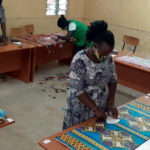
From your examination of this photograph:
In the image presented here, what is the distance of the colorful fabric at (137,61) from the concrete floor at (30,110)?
0.79m

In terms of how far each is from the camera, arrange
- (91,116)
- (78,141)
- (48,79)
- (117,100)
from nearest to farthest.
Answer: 1. (78,141)
2. (91,116)
3. (117,100)
4. (48,79)

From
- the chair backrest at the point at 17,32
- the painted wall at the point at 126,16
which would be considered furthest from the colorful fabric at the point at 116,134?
the painted wall at the point at 126,16

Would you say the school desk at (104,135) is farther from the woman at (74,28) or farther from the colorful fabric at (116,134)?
the woman at (74,28)

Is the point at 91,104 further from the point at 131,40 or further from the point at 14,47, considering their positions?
the point at 131,40

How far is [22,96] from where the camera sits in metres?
4.10

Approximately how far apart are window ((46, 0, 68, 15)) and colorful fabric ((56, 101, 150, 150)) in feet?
14.7

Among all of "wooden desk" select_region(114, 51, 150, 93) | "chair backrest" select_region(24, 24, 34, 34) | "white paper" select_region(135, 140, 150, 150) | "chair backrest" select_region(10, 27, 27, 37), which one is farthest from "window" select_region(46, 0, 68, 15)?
"white paper" select_region(135, 140, 150, 150)

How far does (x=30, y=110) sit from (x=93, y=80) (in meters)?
2.08

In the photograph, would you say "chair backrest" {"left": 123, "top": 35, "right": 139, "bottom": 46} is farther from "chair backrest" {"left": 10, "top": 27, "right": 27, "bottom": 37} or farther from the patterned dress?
the patterned dress

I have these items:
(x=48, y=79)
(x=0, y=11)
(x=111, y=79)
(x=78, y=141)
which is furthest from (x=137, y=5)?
(x=78, y=141)

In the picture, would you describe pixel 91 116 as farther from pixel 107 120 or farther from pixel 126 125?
pixel 126 125

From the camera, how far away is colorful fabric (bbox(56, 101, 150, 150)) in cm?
158

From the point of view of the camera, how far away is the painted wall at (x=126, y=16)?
5.80m

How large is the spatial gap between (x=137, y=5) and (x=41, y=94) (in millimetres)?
3339
